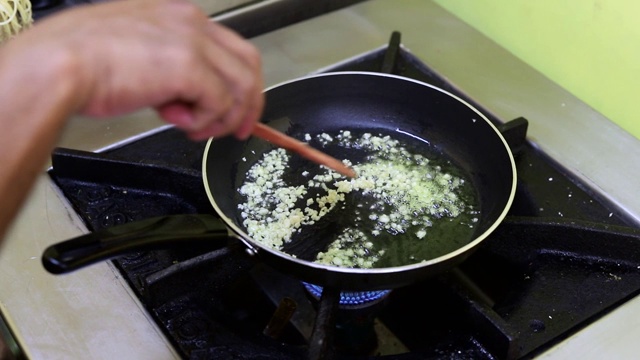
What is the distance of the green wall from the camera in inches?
37.1

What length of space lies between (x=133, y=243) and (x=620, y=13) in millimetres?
674

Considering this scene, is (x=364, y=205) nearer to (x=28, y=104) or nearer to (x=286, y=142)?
(x=286, y=142)

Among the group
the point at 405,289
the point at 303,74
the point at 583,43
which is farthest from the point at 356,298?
the point at 583,43

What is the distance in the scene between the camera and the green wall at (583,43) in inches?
37.1

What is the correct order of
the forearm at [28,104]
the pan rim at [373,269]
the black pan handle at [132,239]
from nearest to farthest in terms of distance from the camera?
the forearm at [28,104], the black pan handle at [132,239], the pan rim at [373,269]

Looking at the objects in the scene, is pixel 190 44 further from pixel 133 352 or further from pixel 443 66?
pixel 443 66

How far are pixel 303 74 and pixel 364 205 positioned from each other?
0.85 feet

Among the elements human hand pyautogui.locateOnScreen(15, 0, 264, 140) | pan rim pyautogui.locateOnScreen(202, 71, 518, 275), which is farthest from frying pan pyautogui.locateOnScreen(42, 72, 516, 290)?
human hand pyautogui.locateOnScreen(15, 0, 264, 140)

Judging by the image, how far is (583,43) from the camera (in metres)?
0.99

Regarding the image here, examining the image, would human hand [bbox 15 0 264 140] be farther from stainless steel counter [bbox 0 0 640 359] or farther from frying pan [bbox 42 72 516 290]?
stainless steel counter [bbox 0 0 640 359]

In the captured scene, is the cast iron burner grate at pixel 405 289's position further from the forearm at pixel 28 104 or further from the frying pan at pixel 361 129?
the forearm at pixel 28 104

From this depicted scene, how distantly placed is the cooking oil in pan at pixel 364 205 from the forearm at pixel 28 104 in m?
0.36

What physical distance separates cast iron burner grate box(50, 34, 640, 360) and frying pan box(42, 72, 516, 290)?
0.12 ft

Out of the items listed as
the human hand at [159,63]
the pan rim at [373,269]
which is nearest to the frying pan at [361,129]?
the pan rim at [373,269]
